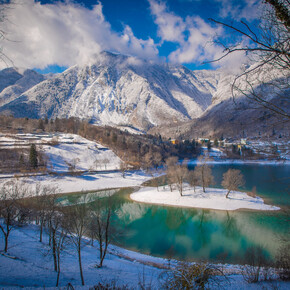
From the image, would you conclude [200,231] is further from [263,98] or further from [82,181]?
[82,181]

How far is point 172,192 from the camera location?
35.2 meters

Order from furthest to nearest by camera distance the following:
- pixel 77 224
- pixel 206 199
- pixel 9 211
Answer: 1. pixel 206 199
2. pixel 77 224
3. pixel 9 211

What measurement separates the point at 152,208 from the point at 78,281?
21810 millimetres

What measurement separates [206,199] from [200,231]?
10.5 metres

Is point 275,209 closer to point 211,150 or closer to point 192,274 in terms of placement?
point 192,274

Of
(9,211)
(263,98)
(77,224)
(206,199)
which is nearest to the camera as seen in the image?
(263,98)

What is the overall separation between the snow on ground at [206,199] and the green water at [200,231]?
5.53 feet

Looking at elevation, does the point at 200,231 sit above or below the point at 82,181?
below

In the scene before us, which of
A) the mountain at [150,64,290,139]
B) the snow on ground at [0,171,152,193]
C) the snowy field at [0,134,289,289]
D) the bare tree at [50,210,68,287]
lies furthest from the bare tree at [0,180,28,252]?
the snow on ground at [0,171,152,193]

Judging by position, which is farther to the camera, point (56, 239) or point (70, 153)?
point (70, 153)

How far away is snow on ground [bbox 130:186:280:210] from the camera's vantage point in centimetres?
2709

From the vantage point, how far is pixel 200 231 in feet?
→ 68.0

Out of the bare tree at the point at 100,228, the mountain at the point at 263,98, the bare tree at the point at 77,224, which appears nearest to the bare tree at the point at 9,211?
the bare tree at the point at 77,224

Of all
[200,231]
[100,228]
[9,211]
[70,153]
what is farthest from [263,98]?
[70,153]
